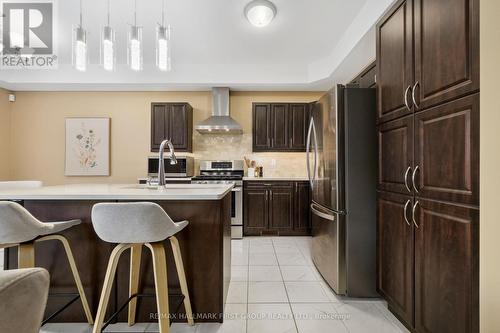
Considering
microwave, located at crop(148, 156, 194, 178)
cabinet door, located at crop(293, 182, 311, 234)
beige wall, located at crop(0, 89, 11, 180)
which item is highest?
beige wall, located at crop(0, 89, 11, 180)

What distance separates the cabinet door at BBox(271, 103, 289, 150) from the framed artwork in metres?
2.97

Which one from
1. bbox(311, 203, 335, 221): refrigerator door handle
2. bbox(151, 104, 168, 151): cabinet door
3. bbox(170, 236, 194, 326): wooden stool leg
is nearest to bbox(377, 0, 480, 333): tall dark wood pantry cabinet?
bbox(311, 203, 335, 221): refrigerator door handle

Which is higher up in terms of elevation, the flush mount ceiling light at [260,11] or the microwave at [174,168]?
the flush mount ceiling light at [260,11]

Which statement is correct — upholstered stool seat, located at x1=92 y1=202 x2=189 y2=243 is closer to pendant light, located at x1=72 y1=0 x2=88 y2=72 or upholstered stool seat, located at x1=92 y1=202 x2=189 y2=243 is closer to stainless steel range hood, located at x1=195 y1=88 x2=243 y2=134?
pendant light, located at x1=72 y1=0 x2=88 y2=72

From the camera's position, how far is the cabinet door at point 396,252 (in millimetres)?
1645

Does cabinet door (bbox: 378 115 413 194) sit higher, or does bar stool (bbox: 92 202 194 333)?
cabinet door (bbox: 378 115 413 194)

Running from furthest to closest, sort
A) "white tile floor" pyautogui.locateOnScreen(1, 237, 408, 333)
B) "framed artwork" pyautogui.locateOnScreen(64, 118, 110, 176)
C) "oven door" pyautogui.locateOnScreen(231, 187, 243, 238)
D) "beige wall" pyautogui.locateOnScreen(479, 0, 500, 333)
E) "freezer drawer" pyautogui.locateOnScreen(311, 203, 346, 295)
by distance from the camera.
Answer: "framed artwork" pyautogui.locateOnScreen(64, 118, 110, 176) < "oven door" pyautogui.locateOnScreen(231, 187, 243, 238) < "freezer drawer" pyautogui.locateOnScreen(311, 203, 346, 295) < "white tile floor" pyautogui.locateOnScreen(1, 237, 408, 333) < "beige wall" pyautogui.locateOnScreen(479, 0, 500, 333)

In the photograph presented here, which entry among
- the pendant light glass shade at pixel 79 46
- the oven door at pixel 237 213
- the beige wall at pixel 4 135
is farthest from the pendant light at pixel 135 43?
the beige wall at pixel 4 135

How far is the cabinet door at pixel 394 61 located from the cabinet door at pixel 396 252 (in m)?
0.62

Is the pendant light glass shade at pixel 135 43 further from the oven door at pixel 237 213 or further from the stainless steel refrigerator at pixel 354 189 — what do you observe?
the oven door at pixel 237 213

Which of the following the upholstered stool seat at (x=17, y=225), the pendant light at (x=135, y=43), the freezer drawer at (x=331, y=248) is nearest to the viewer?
the upholstered stool seat at (x=17, y=225)

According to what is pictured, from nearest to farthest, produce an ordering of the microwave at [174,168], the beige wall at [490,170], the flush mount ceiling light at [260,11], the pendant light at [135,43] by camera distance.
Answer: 1. the beige wall at [490,170]
2. the pendant light at [135,43]
3. the flush mount ceiling light at [260,11]
4. the microwave at [174,168]

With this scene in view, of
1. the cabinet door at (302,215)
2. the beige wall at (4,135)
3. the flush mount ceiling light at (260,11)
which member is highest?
the flush mount ceiling light at (260,11)

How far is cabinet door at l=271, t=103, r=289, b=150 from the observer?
4535mm
